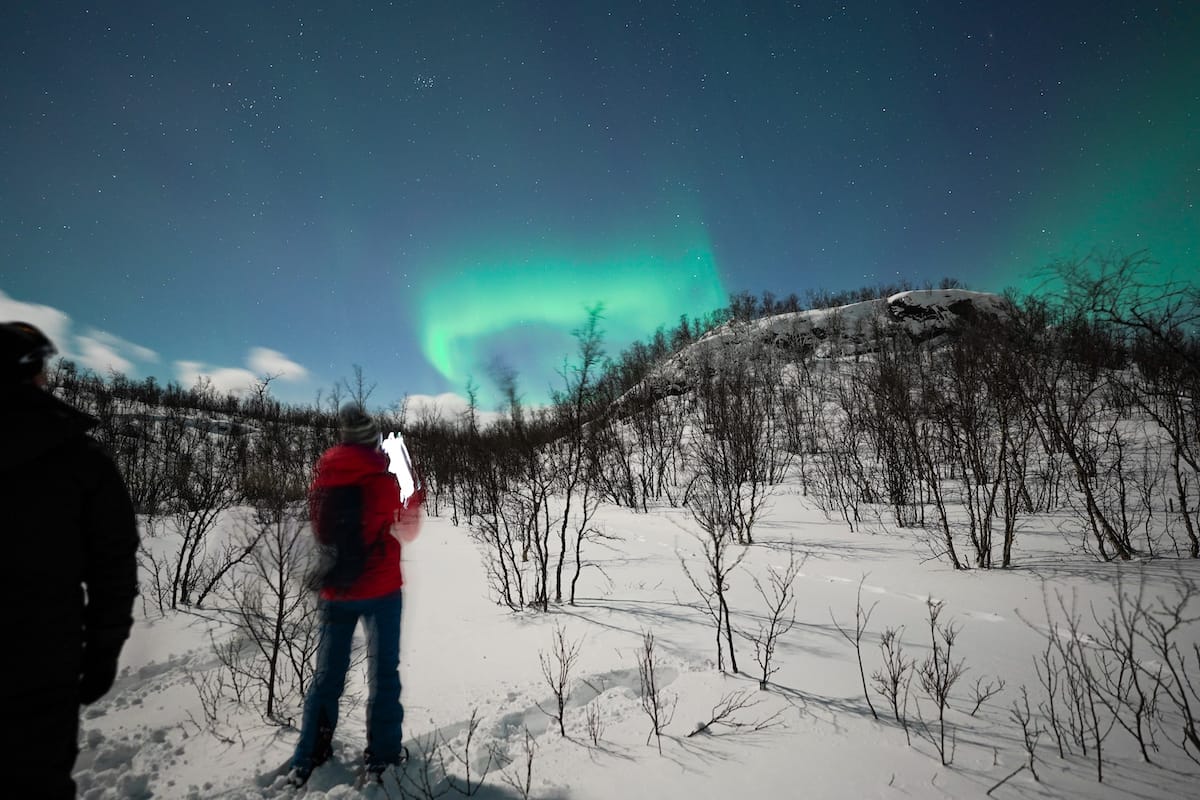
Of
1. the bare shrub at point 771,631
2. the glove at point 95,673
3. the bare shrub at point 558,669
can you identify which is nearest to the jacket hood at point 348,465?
the glove at point 95,673

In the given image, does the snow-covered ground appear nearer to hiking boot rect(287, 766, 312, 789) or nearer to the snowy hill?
hiking boot rect(287, 766, 312, 789)

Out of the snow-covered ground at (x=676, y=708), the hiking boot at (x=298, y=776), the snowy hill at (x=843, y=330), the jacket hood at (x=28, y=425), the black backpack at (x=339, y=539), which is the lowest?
the snow-covered ground at (x=676, y=708)

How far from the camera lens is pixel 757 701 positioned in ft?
10.2

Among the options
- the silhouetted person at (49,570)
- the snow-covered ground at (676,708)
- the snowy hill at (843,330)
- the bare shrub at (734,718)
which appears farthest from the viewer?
the snowy hill at (843,330)

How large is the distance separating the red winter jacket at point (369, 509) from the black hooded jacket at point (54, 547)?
931mm

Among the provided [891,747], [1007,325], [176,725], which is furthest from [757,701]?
[1007,325]

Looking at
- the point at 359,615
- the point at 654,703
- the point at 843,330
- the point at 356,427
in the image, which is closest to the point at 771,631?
the point at 654,703

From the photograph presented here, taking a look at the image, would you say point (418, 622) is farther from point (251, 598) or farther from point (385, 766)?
point (385, 766)

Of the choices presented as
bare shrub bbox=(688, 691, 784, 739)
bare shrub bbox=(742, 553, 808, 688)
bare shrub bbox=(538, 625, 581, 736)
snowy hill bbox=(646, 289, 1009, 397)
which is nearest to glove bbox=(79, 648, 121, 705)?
bare shrub bbox=(538, 625, 581, 736)

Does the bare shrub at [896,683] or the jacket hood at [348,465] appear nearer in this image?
the jacket hood at [348,465]

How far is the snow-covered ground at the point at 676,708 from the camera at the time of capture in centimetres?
235

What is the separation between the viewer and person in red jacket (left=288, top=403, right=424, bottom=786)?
8.10 ft

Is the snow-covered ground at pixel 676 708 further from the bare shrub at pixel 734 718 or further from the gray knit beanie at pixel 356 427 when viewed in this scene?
the gray knit beanie at pixel 356 427

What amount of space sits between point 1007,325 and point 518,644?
10168mm
